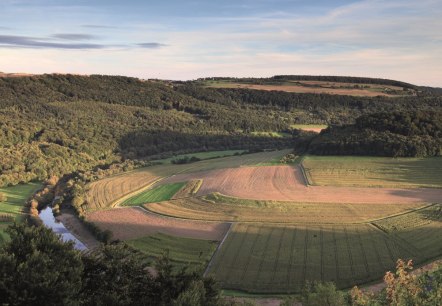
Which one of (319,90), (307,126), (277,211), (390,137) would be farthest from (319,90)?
(277,211)

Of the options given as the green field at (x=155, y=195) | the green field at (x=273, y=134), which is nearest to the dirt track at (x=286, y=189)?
the green field at (x=155, y=195)

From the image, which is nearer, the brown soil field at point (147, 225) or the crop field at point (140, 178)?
the brown soil field at point (147, 225)

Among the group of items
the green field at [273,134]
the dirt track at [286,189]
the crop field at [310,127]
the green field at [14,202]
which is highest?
the crop field at [310,127]

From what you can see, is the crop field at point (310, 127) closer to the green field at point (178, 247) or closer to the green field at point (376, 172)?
the green field at point (376, 172)

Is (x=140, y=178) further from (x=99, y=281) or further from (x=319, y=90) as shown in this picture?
(x=319, y=90)

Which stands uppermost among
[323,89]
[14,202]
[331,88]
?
[331,88]

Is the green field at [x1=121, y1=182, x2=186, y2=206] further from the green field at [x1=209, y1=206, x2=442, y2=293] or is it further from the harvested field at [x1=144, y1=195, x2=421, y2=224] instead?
the green field at [x1=209, y1=206, x2=442, y2=293]
